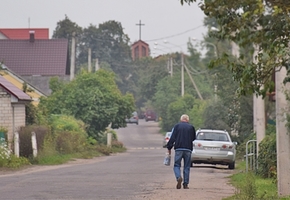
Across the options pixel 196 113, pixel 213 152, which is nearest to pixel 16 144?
pixel 213 152

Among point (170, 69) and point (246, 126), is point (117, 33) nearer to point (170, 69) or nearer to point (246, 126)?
point (170, 69)

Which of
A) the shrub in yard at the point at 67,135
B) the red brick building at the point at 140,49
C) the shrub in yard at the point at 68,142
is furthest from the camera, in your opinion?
the red brick building at the point at 140,49

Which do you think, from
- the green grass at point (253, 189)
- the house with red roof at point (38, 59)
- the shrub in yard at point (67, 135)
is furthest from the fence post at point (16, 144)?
the house with red roof at point (38, 59)

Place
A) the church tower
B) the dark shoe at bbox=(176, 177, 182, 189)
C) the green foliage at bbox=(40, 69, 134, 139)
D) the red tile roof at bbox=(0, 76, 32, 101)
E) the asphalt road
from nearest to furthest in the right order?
the asphalt road < the dark shoe at bbox=(176, 177, 182, 189) < the red tile roof at bbox=(0, 76, 32, 101) < the green foliage at bbox=(40, 69, 134, 139) < the church tower

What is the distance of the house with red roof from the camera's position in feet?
207

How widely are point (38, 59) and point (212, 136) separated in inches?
1487

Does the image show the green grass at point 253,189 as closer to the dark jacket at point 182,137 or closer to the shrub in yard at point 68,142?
the dark jacket at point 182,137

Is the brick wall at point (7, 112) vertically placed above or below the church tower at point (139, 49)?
below

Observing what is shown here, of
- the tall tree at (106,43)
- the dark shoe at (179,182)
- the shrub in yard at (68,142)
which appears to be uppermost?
the tall tree at (106,43)

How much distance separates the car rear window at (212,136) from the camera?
28.3 meters

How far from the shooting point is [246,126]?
39938 millimetres

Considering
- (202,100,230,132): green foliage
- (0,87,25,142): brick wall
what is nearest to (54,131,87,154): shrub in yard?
(0,87,25,142): brick wall

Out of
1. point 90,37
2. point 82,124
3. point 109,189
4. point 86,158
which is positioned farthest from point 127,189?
point 90,37

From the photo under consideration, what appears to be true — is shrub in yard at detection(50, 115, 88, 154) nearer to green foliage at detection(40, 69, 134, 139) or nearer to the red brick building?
green foliage at detection(40, 69, 134, 139)
